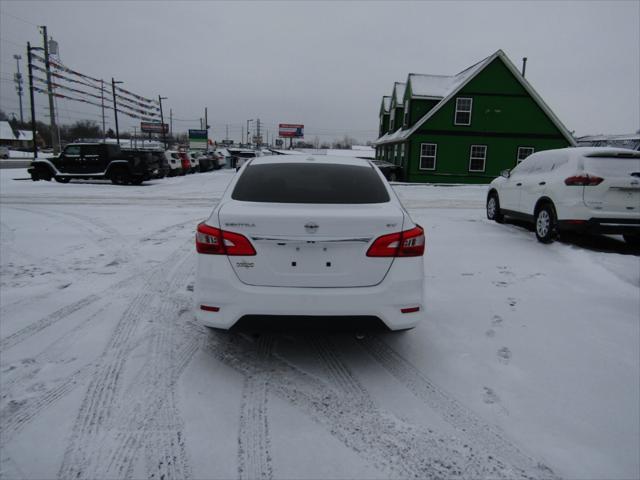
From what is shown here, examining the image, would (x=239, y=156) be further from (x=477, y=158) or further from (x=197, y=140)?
(x=477, y=158)

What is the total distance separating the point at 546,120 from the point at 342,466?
2938 centimetres

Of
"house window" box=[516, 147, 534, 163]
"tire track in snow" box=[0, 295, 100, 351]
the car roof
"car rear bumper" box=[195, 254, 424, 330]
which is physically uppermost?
"house window" box=[516, 147, 534, 163]

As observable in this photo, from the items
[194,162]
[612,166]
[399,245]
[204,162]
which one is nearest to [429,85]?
[194,162]

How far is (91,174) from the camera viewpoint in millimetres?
21859

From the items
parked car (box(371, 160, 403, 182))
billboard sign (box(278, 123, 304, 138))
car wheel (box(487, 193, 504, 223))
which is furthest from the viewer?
billboard sign (box(278, 123, 304, 138))

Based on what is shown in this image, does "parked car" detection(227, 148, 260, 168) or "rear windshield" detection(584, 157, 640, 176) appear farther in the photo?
"parked car" detection(227, 148, 260, 168)

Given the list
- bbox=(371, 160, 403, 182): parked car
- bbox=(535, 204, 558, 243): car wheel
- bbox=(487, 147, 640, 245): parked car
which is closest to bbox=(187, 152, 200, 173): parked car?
bbox=(371, 160, 403, 182): parked car

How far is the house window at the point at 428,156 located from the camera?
88.3 ft

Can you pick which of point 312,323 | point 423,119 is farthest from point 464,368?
point 423,119

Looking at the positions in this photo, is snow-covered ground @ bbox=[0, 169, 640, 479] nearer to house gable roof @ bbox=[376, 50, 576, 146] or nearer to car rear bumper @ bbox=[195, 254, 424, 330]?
car rear bumper @ bbox=[195, 254, 424, 330]

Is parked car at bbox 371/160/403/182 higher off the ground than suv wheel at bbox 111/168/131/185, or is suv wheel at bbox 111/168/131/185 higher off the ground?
parked car at bbox 371/160/403/182

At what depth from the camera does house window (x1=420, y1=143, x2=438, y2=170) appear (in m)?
26.9

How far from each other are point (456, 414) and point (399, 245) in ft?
4.06

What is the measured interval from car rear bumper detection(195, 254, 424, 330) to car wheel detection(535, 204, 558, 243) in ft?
18.7
